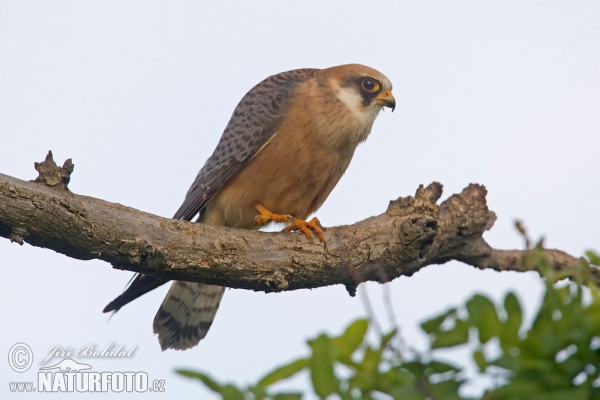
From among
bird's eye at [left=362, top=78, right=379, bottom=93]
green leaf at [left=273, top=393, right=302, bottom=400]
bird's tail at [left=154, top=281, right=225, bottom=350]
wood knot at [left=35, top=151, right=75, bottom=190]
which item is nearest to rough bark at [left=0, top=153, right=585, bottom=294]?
wood knot at [left=35, top=151, right=75, bottom=190]

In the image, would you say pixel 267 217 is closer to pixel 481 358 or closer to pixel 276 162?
pixel 276 162

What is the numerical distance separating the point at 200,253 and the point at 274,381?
2472 millimetres

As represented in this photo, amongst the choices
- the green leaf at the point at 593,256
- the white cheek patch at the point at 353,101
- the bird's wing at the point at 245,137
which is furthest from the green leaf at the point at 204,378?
the white cheek patch at the point at 353,101

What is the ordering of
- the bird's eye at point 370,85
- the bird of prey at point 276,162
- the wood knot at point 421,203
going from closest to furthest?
the wood knot at point 421,203
the bird of prey at point 276,162
the bird's eye at point 370,85

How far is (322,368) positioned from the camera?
1379mm

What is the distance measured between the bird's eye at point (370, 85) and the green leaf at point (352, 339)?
12.8ft

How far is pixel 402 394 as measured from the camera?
1.35m

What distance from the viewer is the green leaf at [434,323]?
147 centimetres

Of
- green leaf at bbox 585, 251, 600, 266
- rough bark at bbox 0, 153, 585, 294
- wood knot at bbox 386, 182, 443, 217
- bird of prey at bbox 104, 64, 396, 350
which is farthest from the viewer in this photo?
bird of prey at bbox 104, 64, 396, 350

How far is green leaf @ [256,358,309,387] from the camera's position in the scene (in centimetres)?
143

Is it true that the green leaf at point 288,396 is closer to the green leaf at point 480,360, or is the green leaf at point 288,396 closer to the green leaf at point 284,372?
the green leaf at point 284,372

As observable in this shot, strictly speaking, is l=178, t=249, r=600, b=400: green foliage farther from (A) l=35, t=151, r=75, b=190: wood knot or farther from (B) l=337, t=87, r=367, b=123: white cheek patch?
(B) l=337, t=87, r=367, b=123: white cheek patch

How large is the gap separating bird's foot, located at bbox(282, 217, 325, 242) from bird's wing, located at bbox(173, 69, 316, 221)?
0.70 metres

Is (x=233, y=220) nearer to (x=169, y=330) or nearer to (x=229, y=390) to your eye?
(x=169, y=330)
